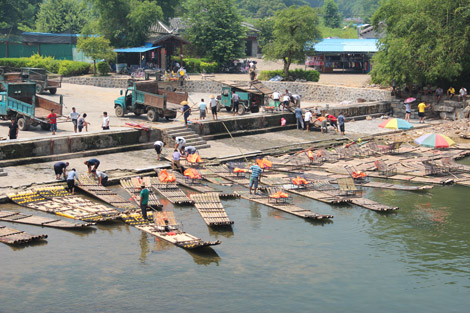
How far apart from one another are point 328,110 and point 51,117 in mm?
17011

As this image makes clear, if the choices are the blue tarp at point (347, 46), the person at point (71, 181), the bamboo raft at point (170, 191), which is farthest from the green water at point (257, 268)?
the blue tarp at point (347, 46)

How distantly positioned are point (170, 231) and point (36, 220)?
4.41 meters

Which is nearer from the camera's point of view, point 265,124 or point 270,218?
point 270,218

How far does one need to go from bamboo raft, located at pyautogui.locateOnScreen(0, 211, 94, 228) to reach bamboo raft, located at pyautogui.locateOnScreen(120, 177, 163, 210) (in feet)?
8.90

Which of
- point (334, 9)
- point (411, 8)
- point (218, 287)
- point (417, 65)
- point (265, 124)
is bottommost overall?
point (218, 287)

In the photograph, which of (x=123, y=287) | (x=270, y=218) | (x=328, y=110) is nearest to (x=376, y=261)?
(x=270, y=218)

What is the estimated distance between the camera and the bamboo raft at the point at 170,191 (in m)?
22.3

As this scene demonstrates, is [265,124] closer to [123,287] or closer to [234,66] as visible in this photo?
[123,287]

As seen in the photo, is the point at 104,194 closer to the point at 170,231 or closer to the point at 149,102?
the point at 170,231

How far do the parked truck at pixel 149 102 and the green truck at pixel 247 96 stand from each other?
3714 millimetres

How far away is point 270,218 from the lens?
69.6 feet

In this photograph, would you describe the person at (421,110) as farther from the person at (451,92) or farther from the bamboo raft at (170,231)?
the bamboo raft at (170,231)

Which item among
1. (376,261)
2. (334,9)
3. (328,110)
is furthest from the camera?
(334,9)

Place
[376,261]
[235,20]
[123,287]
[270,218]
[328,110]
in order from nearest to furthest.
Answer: [123,287] → [376,261] → [270,218] → [328,110] → [235,20]
